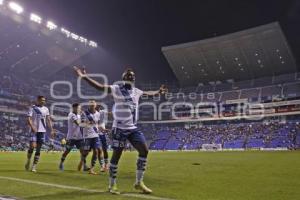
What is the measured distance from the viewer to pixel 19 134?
215 feet

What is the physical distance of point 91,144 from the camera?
13727 millimetres

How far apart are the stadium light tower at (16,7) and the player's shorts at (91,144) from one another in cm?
4936

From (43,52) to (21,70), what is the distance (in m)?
→ 8.34

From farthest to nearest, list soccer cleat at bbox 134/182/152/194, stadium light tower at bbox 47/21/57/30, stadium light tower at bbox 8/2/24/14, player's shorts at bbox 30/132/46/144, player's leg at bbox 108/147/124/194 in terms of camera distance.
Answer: stadium light tower at bbox 47/21/57/30 < stadium light tower at bbox 8/2/24/14 < player's shorts at bbox 30/132/46/144 < player's leg at bbox 108/147/124/194 < soccer cleat at bbox 134/182/152/194

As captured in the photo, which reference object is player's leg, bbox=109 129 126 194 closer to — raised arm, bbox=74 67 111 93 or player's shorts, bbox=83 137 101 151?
raised arm, bbox=74 67 111 93

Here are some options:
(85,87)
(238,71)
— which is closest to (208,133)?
(238,71)

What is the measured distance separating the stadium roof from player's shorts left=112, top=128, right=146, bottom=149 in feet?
192

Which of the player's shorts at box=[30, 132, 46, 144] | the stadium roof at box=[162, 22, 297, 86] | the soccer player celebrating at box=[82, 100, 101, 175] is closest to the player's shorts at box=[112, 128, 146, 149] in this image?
the soccer player celebrating at box=[82, 100, 101, 175]

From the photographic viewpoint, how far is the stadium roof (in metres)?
66.6

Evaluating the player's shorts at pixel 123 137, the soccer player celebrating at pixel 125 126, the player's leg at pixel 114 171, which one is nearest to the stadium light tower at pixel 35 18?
the soccer player celebrating at pixel 125 126

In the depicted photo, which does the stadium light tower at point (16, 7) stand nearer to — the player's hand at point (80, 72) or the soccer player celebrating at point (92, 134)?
the soccer player celebrating at point (92, 134)

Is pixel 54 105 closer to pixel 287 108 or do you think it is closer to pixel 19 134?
pixel 19 134

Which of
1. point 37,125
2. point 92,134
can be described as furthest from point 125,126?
point 37,125

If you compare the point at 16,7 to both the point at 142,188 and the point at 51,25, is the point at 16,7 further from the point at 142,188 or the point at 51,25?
the point at 142,188
